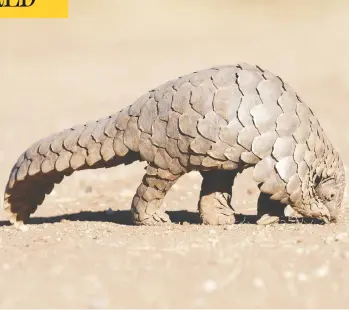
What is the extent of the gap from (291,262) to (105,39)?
19963 millimetres

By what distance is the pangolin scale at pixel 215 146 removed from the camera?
5.58 metres

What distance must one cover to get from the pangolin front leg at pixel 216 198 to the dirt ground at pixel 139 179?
194mm

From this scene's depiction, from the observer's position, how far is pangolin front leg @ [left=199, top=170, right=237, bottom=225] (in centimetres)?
606

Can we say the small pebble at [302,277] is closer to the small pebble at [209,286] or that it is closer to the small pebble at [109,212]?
the small pebble at [209,286]

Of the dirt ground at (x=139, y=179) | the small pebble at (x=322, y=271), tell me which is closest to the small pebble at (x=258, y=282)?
the dirt ground at (x=139, y=179)

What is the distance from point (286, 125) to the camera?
222 inches

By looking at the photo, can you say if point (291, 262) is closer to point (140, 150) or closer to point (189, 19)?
Result: point (140, 150)

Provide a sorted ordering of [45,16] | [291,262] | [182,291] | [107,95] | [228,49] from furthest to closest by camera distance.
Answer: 1. [45,16]
2. [228,49]
3. [107,95]
4. [291,262]
5. [182,291]

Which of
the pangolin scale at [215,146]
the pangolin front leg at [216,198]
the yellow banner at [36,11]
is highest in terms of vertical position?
the yellow banner at [36,11]

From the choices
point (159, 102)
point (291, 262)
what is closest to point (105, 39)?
point (159, 102)

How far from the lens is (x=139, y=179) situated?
31.5 feet

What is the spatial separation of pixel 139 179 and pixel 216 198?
3.60m

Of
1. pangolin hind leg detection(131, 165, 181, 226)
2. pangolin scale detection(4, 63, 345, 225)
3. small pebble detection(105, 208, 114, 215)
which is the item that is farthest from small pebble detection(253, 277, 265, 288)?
small pebble detection(105, 208, 114, 215)

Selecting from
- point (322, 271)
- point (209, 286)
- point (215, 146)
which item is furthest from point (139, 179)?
point (209, 286)
